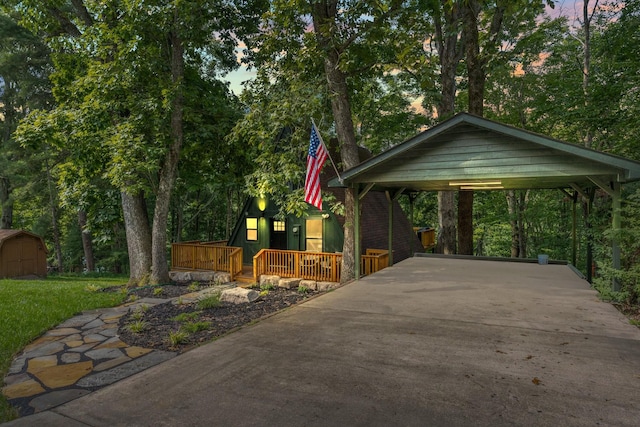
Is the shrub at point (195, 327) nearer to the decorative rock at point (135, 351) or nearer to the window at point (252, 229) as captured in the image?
the decorative rock at point (135, 351)

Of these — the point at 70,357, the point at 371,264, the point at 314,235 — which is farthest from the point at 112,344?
the point at 314,235

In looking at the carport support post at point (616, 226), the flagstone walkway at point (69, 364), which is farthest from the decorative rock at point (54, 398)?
the carport support post at point (616, 226)

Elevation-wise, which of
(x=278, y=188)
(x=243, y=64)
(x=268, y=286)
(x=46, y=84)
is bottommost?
(x=268, y=286)

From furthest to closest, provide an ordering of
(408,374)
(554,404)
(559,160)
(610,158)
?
(559,160) < (610,158) < (408,374) < (554,404)

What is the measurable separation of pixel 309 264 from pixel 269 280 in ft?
4.51

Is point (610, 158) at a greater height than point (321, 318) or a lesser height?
greater

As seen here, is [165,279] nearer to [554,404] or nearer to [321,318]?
[321,318]

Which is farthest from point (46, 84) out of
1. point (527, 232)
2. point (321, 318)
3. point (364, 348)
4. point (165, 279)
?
point (527, 232)

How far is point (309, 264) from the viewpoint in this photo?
38.5 ft

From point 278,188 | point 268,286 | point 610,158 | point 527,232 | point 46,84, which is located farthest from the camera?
point 527,232

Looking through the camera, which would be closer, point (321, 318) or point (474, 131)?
point (321, 318)

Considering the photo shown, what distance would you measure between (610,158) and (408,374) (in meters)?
5.98

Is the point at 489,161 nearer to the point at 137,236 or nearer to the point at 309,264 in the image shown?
the point at 309,264

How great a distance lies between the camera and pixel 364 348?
4828 mm
